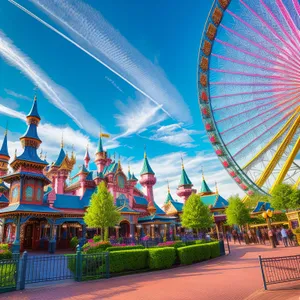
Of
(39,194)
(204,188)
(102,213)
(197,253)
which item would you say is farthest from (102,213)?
(204,188)

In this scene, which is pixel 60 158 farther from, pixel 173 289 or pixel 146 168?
pixel 173 289

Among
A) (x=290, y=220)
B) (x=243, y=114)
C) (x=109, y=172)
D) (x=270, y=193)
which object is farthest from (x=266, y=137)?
(x=109, y=172)

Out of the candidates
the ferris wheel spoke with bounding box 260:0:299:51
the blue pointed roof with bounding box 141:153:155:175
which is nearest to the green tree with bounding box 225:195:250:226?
the blue pointed roof with bounding box 141:153:155:175

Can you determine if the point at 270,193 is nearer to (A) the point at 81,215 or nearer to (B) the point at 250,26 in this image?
(B) the point at 250,26

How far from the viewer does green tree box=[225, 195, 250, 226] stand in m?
31.4

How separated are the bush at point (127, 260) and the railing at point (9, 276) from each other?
408 cm

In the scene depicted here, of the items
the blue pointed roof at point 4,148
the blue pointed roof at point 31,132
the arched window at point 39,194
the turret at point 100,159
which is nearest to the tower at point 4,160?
the blue pointed roof at point 4,148

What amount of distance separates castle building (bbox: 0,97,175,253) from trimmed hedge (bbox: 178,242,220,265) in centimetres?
→ 1495

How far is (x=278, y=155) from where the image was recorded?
28359 millimetres

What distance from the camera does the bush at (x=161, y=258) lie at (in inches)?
500

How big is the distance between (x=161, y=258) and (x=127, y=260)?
1.94m

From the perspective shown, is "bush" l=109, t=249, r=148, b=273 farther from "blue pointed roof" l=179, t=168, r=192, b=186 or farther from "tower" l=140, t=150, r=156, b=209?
"blue pointed roof" l=179, t=168, r=192, b=186

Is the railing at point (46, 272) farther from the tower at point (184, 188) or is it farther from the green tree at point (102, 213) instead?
the tower at point (184, 188)

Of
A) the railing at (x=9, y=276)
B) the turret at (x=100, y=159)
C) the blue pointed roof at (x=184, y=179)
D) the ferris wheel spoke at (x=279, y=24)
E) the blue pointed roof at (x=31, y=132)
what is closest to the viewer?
the railing at (x=9, y=276)
